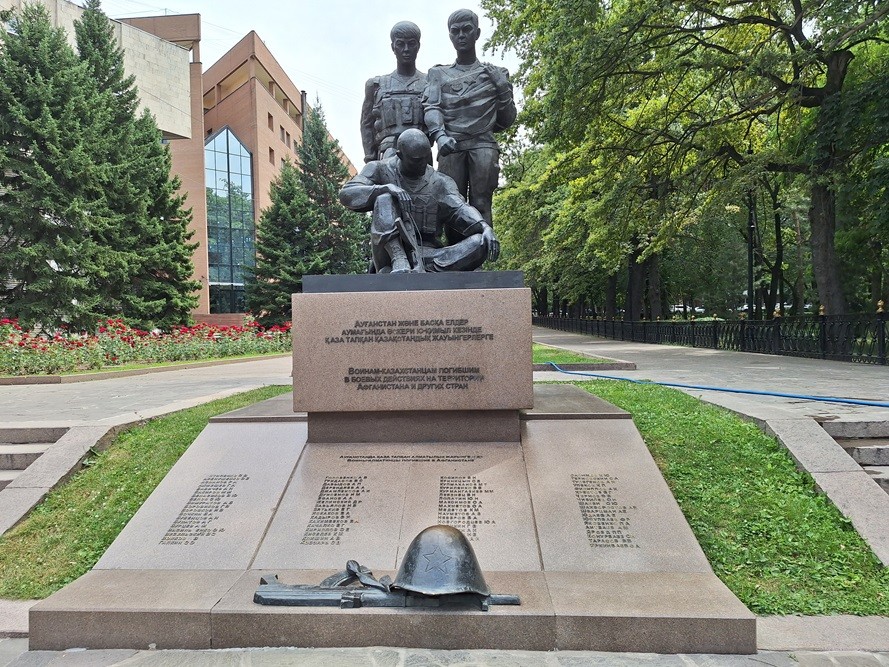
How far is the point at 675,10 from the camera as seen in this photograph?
1327 centimetres

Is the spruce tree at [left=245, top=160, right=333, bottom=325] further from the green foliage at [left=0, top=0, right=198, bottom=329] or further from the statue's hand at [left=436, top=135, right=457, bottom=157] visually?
the statue's hand at [left=436, top=135, right=457, bottom=157]

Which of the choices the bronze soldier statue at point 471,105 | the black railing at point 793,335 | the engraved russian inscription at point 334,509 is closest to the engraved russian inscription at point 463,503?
the engraved russian inscription at point 334,509

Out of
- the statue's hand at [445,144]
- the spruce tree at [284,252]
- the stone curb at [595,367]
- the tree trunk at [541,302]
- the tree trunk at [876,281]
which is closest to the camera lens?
the statue's hand at [445,144]

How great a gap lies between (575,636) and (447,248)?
3643mm

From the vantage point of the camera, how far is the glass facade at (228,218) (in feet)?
138

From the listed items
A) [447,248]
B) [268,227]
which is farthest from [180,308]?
[447,248]

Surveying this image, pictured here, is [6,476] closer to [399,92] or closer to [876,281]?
[399,92]

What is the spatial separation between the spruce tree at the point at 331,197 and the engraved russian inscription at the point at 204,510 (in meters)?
28.3

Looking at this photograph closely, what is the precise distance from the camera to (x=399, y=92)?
7.14 m

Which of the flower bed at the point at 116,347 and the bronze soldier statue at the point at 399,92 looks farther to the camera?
the flower bed at the point at 116,347

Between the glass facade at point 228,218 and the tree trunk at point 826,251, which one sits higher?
the glass facade at point 228,218

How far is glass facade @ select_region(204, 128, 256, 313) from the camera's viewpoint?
4212 centimetres

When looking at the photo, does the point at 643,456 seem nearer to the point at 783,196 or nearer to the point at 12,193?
the point at 12,193

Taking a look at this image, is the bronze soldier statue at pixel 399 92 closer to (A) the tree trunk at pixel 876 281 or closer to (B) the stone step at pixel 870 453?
(B) the stone step at pixel 870 453
